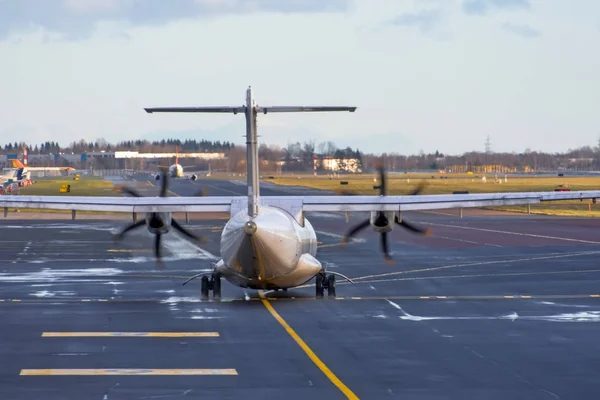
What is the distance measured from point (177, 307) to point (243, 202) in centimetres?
450

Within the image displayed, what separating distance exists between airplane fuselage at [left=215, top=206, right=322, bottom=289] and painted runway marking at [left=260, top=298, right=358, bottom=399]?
1.13 meters

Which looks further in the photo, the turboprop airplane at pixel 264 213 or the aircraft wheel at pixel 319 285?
the aircraft wheel at pixel 319 285

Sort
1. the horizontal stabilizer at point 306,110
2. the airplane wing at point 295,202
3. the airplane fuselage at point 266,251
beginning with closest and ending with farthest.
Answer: the airplane fuselage at point 266,251
the horizontal stabilizer at point 306,110
the airplane wing at point 295,202

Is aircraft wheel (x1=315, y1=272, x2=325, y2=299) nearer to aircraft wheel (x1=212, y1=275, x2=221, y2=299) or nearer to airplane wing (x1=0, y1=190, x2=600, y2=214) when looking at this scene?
airplane wing (x1=0, y1=190, x2=600, y2=214)

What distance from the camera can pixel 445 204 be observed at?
35.6 metres

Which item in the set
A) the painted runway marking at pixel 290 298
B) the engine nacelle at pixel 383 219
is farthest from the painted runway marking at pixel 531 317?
the engine nacelle at pixel 383 219

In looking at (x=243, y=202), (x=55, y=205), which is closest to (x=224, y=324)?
(x=243, y=202)

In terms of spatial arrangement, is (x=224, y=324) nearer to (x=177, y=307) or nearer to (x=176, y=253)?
(x=177, y=307)

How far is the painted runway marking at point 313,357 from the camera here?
1864 cm

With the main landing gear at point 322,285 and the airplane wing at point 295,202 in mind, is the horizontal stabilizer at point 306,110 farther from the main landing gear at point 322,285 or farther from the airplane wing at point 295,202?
the main landing gear at point 322,285

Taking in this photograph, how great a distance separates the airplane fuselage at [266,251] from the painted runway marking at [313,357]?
1.13m

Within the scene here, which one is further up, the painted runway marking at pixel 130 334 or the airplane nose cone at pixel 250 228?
the airplane nose cone at pixel 250 228

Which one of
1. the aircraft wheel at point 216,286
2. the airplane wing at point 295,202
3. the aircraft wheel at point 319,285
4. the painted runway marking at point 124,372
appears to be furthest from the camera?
the airplane wing at point 295,202

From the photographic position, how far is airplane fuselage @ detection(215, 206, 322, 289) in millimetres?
27703
